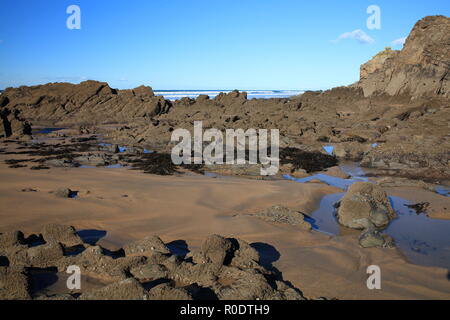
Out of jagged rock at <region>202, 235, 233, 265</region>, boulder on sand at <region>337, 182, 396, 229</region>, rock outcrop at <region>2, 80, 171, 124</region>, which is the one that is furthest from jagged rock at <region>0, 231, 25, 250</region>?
rock outcrop at <region>2, 80, 171, 124</region>

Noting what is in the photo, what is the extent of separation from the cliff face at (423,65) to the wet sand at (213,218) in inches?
1026

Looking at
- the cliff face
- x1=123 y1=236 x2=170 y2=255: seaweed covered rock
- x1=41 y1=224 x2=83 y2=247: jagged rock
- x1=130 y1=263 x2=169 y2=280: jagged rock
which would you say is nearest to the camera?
x1=130 y1=263 x2=169 y2=280: jagged rock

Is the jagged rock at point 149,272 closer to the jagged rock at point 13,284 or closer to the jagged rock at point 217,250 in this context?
the jagged rock at point 217,250

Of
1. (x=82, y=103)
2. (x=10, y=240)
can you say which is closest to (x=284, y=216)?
(x=10, y=240)

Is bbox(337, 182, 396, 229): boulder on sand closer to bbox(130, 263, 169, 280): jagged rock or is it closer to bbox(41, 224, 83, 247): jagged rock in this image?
bbox(130, 263, 169, 280): jagged rock

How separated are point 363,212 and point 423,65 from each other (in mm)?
30222

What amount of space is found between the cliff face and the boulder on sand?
26.9 m

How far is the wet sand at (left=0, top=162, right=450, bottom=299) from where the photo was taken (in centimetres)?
562

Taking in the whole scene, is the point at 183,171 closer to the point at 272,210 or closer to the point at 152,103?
the point at 272,210

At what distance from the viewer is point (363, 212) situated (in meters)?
8.67
